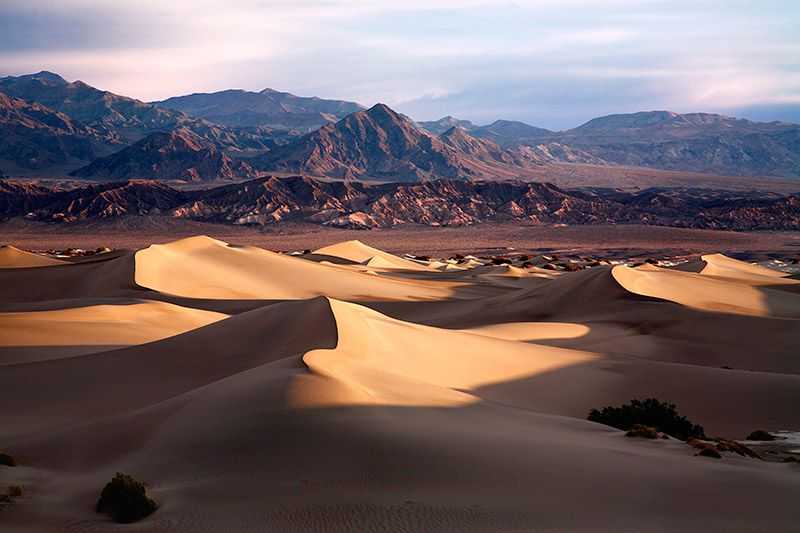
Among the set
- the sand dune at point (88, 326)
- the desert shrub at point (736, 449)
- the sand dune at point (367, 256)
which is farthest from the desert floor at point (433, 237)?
the desert shrub at point (736, 449)

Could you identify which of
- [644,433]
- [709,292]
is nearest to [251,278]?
[709,292]

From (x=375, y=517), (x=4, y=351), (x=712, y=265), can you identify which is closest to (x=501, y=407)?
(x=375, y=517)

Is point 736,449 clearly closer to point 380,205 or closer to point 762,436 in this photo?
point 762,436

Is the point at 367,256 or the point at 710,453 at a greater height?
the point at 710,453

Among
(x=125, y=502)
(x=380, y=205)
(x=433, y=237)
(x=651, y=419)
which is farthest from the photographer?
(x=380, y=205)

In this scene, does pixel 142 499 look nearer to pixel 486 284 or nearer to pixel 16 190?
pixel 486 284

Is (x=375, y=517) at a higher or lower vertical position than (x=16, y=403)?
higher

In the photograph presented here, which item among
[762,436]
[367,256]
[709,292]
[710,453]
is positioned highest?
[710,453]

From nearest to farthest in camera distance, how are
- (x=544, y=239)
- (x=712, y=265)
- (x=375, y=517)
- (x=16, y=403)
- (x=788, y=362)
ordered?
1. (x=375, y=517)
2. (x=16, y=403)
3. (x=788, y=362)
4. (x=712, y=265)
5. (x=544, y=239)
